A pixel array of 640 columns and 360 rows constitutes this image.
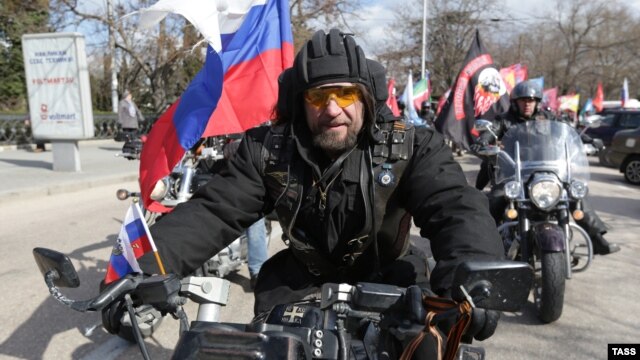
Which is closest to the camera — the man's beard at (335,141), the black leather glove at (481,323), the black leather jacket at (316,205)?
the black leather glove at (481,323)

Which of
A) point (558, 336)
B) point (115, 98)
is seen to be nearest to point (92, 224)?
point (558, 336)

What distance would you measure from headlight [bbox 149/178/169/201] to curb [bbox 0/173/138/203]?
5701 mm

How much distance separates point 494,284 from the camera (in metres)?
1.35

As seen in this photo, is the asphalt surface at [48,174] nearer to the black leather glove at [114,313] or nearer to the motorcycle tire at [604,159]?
the black leather glove at [114,313]

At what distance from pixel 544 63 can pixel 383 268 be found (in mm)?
56094

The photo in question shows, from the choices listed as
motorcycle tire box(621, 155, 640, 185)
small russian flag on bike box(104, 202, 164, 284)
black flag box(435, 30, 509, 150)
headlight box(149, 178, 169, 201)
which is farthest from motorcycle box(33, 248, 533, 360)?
motorcycle tire box(621, 155, 640, 185)

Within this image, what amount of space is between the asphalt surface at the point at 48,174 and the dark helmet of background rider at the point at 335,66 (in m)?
8.58

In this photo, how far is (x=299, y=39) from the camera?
2316cm

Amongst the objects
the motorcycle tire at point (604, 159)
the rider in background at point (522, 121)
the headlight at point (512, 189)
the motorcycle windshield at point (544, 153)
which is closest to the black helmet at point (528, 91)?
the rider in background at point (522, 121)

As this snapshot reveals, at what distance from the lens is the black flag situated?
7957 millimetres

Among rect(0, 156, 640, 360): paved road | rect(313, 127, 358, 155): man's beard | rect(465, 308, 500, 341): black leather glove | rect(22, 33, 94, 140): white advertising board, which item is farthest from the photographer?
rect(22, 33, 94, 140): white advertising board

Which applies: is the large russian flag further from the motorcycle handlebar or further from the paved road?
the motorcycle handlebar

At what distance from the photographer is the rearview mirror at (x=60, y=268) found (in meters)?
1.63

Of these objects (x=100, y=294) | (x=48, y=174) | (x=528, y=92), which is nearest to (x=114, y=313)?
(x=100, y=294)
